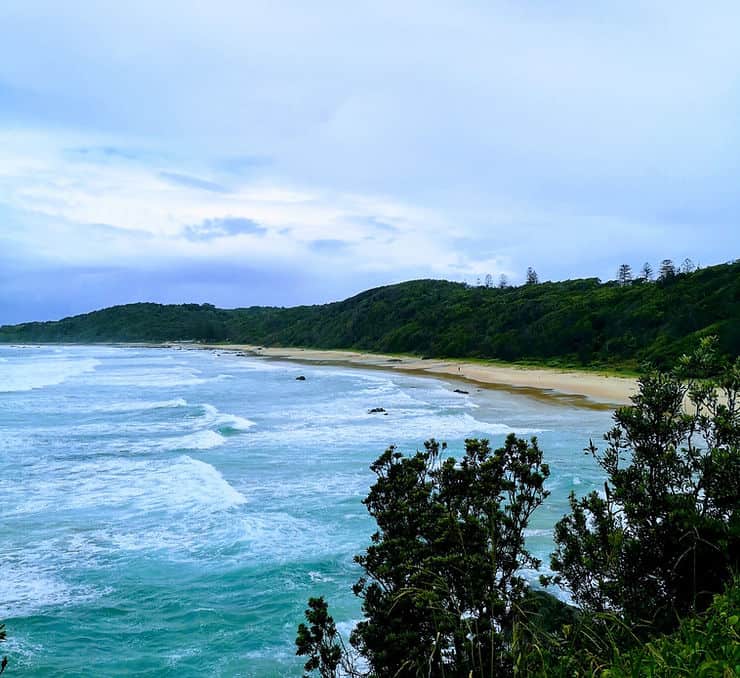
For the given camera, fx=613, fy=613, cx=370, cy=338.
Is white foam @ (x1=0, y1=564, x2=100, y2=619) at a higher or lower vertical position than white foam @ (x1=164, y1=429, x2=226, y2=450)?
lower

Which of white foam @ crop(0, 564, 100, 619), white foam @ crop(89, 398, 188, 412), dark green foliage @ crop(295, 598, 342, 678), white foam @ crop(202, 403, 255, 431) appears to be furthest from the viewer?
white foam @ crop(89, 398, 188, 412)

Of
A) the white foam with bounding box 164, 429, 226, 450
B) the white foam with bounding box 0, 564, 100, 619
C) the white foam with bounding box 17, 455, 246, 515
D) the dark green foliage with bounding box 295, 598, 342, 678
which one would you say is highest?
the dark green foliage with bounding box 295, 598, 342, 678

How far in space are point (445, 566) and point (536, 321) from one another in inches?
2785

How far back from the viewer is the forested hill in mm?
54188

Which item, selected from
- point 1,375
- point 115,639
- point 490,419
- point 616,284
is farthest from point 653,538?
point 616,284

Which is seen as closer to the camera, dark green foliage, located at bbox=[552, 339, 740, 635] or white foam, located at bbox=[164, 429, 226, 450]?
dark green foliage, located at bbox=[552, 339, 740, 635]

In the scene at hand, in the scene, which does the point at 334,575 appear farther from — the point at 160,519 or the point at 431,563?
the point at 431,563

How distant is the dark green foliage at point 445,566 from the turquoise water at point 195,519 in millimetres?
3867

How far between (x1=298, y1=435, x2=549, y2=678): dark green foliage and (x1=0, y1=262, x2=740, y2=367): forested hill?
13908 millimetres

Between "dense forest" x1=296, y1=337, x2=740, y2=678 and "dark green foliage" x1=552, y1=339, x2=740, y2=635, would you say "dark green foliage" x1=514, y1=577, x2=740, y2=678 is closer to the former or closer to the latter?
"dense forest" x1=296, y1=337, x2=740, y2=678

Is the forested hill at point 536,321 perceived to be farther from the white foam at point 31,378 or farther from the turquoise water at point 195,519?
the white foam at point 31,378

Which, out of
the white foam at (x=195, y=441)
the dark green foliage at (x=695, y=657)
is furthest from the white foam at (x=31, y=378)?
the dark green foliage at (x=695, y=657)

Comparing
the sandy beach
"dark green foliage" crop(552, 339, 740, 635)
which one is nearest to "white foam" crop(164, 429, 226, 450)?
the sandy beach

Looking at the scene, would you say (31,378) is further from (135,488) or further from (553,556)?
(553,556)
